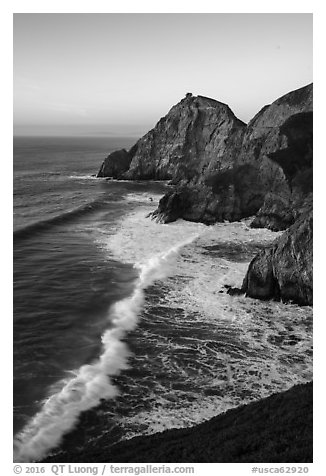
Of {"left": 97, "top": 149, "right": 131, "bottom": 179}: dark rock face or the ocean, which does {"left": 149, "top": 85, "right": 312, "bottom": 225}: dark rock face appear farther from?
{"left": 97, "top": 149, "right": 131, "bottom": 179}: dark rock face

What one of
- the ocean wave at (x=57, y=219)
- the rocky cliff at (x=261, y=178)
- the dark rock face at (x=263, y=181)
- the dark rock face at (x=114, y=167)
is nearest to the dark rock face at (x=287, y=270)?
the rocky cliff at (x=261, y=178)

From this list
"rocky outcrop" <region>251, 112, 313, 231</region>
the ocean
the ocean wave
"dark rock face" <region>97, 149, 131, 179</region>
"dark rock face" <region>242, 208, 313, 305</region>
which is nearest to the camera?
the ocean

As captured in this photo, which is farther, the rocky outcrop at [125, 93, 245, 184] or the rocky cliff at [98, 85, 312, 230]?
the rocky outcrop at [125, 93, 245, 184]

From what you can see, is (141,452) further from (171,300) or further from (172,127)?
(172,127)

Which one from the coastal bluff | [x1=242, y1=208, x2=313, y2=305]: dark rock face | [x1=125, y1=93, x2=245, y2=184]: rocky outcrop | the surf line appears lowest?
the surf line

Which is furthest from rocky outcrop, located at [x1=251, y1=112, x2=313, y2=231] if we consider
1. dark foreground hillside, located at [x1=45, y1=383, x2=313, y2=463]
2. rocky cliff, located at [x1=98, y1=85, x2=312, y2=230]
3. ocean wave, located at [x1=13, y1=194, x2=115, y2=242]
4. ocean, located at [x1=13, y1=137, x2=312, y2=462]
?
dark foreground hillside, located at [x1=45, y1=383, x2=313, y2=463]

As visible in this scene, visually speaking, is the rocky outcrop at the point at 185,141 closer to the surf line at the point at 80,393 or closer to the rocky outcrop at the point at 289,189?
the rocky outcrop at the point at 289,189
